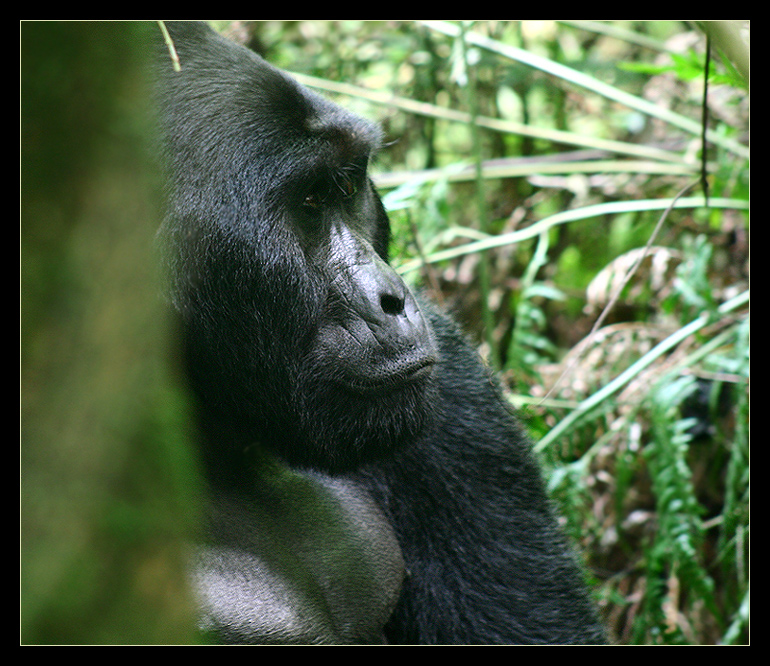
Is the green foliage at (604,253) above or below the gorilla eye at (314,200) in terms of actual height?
below

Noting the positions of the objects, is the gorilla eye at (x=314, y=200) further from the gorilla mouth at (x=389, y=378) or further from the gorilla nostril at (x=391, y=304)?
the gorilla mouth at (x=389, y=378)

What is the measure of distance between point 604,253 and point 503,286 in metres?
0.46

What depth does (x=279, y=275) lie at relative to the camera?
1.60m

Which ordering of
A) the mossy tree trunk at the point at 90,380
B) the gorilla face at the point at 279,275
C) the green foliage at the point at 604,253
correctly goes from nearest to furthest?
the mossy tree trunk at the point at 90,380 → the gorilla face at the point at 279,275 → the green foliage at the point at 604,253

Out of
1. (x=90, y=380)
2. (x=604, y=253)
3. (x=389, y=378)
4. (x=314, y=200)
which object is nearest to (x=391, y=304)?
(x=389, y=378)

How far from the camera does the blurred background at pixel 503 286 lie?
0.86 m

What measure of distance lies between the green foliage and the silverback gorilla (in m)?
0.50

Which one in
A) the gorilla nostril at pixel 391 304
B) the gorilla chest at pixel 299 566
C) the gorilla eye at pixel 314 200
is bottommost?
the gorilla chest at pixel 299 566

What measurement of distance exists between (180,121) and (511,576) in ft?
4.33

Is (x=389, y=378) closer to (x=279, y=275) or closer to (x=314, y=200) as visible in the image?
(x=279, y=275)

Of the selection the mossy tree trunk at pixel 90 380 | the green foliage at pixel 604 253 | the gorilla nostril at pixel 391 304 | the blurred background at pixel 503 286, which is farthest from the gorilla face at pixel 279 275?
the mossy tree trunk at pixel 90 380

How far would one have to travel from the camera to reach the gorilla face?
61.9 inches

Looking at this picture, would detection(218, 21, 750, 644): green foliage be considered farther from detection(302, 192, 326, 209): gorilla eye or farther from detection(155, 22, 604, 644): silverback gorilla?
detection(302, 192, 326, 209): gorilla eye

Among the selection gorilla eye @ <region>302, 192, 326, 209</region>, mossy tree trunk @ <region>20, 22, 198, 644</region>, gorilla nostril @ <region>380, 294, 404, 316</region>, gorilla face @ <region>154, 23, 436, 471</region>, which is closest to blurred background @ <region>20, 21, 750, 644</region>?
mossy tree trunk @ <region>20, 22, 198, 644</region>
